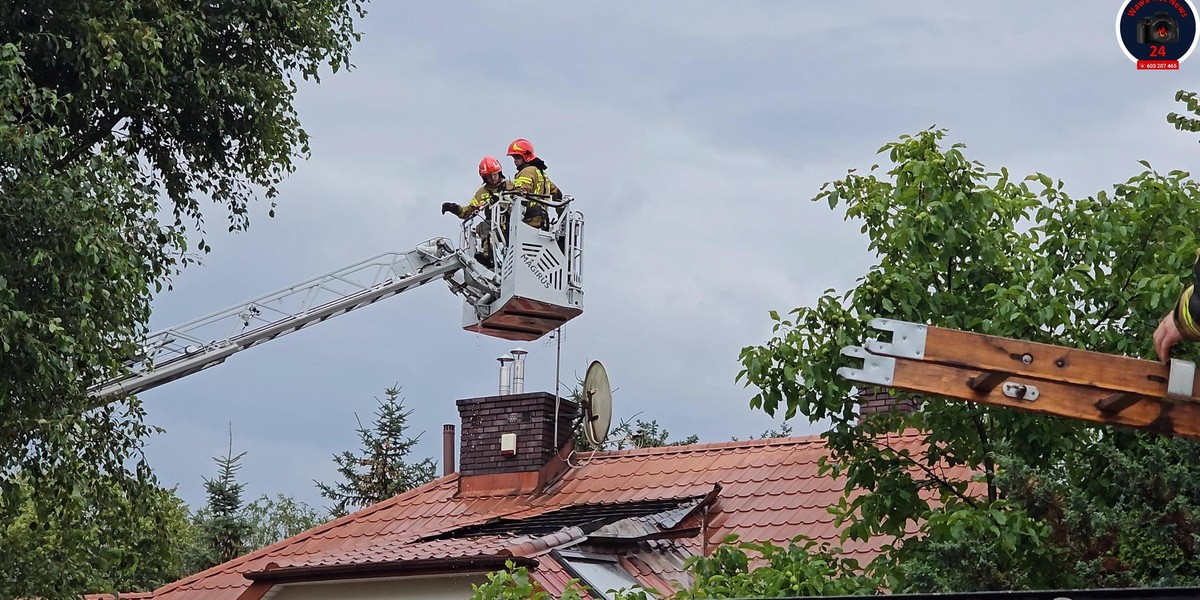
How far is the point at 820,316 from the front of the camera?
10.6 metres

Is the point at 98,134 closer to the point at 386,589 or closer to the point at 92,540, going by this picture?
the point at 92,540

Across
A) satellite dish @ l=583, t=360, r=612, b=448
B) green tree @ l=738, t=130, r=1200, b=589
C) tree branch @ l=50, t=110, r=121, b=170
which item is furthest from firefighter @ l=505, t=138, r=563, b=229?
green tree @ l=738, t=130, r=1200, b=589

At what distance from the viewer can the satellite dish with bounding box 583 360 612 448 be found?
61.1 ft

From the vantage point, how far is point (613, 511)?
1650 cm

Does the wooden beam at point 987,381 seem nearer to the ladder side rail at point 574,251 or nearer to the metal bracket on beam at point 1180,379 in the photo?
the metal bracket on beam at point 1180,379

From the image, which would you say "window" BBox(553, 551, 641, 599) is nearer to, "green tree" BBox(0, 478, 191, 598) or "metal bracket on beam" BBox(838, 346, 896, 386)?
"green tree" BBox(0, 478, 191, 598)

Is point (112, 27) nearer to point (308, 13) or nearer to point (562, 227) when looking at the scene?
point (308, 13)

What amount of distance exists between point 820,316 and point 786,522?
18.6 feet

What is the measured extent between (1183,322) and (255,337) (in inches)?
507

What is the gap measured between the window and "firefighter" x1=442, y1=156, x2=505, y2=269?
5296 millimetres

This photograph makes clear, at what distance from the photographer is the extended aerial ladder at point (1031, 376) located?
556 centimetres

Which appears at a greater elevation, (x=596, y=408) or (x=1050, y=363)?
(x=596, y=408)

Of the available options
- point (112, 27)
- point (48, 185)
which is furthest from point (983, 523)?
point (112, 27)

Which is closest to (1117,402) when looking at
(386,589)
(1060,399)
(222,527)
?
(1060,399)
